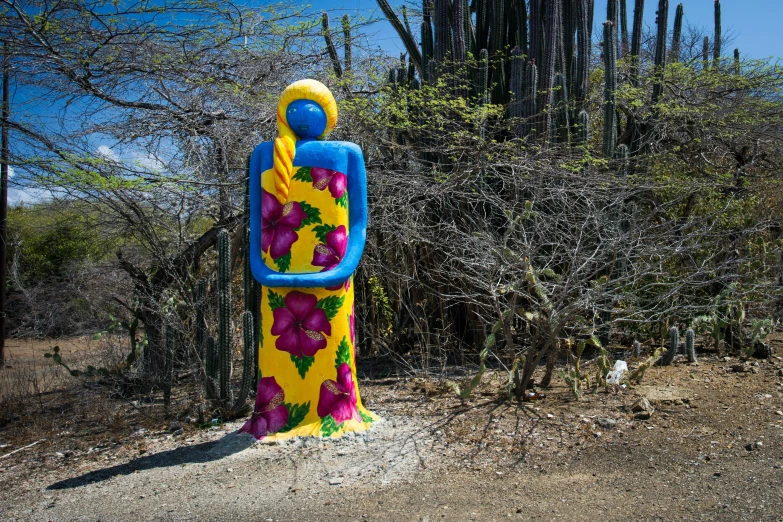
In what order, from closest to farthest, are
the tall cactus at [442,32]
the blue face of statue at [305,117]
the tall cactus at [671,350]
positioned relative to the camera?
the blue face of statue at [305,117]
the tall cactus at [671,350]
the tall cactus at [442,32]

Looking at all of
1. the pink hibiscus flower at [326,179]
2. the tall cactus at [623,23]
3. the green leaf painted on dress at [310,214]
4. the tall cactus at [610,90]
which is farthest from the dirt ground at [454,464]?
the tall cactus at [623,23]

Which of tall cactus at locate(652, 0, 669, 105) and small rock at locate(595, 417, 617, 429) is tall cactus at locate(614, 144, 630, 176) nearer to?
tall cactus at locate(652, 0, 669, 105)

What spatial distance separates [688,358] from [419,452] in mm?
3064

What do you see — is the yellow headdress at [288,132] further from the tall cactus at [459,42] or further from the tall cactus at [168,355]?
the tall cactus at [459,42]

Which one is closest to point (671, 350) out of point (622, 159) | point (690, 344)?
point (690, 344)

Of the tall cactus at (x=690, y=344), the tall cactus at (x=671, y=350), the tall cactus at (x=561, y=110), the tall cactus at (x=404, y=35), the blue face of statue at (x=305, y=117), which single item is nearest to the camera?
the blue face of statue at (x=305, y=117)

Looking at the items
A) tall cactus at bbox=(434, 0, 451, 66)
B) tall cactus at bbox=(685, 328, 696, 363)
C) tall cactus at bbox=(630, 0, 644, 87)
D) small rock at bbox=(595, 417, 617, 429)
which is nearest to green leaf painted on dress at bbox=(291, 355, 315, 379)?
small rock at bbox=(595, 417, 617, 429)

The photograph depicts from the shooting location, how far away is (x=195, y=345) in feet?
17.0

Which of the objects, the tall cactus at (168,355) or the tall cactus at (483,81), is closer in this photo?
the tall cactus at (168,355)

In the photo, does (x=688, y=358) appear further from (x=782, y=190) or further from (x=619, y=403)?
(x=782, y=190)

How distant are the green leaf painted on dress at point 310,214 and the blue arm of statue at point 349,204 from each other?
0.25m

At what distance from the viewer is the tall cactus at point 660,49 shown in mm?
7637

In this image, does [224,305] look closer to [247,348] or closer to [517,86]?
[247,348]

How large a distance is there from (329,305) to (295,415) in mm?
747
